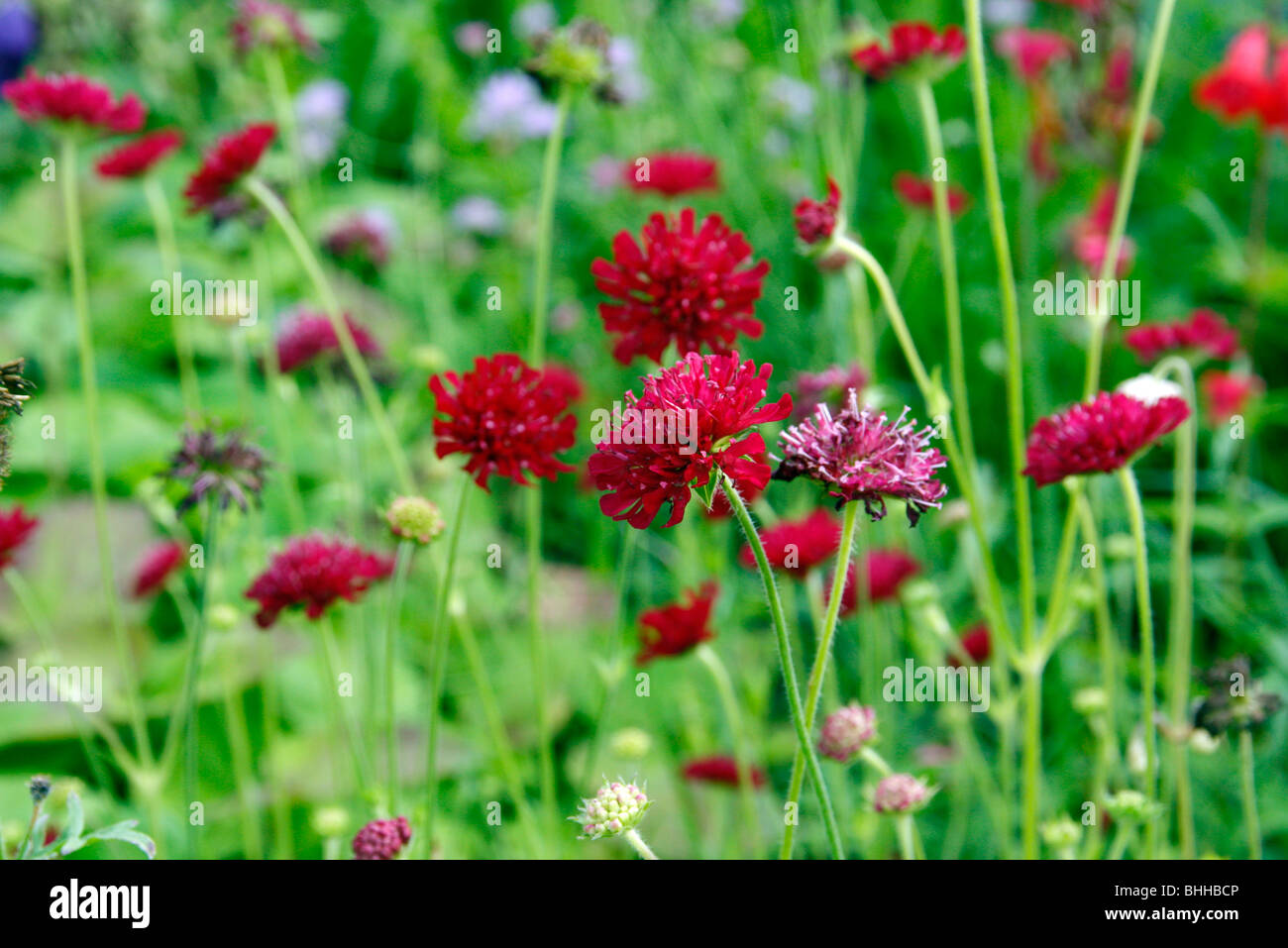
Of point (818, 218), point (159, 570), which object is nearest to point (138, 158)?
point (159, 570)

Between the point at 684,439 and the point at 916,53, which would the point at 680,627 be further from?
the point at 916,53

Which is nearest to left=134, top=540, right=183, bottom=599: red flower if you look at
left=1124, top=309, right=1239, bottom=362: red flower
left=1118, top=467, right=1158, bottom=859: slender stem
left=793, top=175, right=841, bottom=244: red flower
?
left=793, top=175, right=841, bottom=244: red flower

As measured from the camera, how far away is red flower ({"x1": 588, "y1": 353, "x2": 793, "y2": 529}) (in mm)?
774

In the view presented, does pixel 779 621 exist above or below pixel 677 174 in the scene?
below

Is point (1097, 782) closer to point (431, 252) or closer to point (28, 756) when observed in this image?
point (28, 756)

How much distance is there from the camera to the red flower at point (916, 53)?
1.35m

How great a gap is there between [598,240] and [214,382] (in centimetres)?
117

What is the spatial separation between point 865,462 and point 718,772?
883 millimetres

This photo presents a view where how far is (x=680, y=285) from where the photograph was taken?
3.48 ft

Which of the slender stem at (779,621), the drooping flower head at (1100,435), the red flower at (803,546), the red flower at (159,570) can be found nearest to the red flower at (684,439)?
the slender stem at (779,621)

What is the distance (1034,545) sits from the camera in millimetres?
2373

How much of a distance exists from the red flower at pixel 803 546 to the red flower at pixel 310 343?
75 centimetres

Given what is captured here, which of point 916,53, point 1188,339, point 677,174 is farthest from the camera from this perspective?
point 677,174

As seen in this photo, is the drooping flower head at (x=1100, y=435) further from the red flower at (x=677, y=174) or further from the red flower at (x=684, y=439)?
the red flower at (x=677, y=174)
